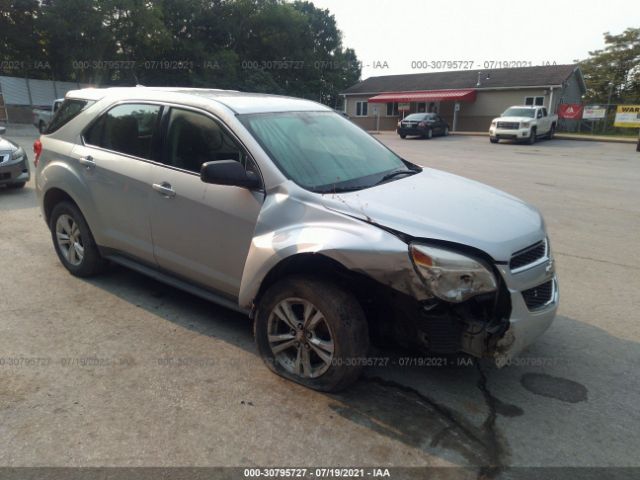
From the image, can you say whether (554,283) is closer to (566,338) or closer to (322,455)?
(566,338)

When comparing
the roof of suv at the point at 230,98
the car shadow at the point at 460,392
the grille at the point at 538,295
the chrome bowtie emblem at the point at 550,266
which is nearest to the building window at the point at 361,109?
the roof of suv at the point at 230,98

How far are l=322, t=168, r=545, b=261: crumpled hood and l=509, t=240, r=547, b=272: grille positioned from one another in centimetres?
4

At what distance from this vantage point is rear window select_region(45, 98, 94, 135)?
15.8ft

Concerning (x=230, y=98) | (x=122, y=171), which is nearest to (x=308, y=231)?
(x=230, y=98)

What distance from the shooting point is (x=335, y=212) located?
3.04 metres

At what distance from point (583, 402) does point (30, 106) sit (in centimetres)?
3551

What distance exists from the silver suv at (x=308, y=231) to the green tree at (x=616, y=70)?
46273 mm

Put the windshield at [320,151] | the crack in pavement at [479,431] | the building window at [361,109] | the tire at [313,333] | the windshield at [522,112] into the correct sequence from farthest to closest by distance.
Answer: the building window at [361,109], the windshield at [522,112], the windshield at [320,151], the tire at [313,333], the crack in pavement at [479,431]

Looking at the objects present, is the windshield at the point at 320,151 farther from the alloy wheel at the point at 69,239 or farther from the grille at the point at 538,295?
the alloy wheel at the point at 69,239

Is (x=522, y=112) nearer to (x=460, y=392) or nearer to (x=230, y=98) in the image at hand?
(x=230, y=98)

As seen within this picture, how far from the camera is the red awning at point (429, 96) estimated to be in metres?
37.0

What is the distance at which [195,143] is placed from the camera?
378 cm

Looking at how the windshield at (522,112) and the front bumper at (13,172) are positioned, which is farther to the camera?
the windshield at (522,112)

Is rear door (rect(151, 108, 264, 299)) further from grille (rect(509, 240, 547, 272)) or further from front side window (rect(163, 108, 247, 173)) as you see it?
grille (rect(509, 240, 547, 272))
